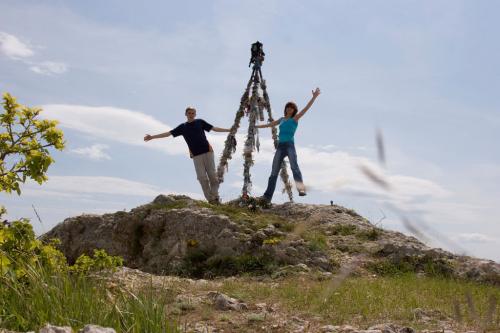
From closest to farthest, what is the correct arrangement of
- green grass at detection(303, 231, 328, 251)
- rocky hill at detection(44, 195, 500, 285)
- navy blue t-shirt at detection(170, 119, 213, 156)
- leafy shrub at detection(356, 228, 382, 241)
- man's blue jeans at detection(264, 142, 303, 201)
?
rocky hill at detection(44, 195, 500, 285)
green grass at detection(303, 231, 328, 251)
man's blue jeans at detection(264, 142, 303, 201)
leafy shrub at detection(356, 228, 382, 241)
navy blue t-shirt at detection(170, 119, 213, 156)

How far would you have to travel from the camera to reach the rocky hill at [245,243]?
1089 centimetres

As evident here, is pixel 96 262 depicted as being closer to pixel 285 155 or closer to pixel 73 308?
pixel 73 308

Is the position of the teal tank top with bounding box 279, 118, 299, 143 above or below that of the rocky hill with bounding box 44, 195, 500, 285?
above

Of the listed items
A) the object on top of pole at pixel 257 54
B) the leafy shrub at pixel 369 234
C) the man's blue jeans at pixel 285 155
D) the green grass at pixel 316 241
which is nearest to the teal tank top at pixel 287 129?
the man's blue jeans at pixel 285 155

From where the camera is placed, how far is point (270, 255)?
1080cm

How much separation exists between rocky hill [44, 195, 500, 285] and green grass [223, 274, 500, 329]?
2.85ft

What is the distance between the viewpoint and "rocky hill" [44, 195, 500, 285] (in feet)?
35.7

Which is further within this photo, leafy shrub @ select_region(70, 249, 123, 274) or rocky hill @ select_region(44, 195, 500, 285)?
rocky hill @ select_region(44, 195, 500, 285)

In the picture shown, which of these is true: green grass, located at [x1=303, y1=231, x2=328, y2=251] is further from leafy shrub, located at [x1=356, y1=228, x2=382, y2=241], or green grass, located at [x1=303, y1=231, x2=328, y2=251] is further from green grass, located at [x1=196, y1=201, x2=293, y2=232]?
leafy shrub, located at [x1=356, y1=228, x2=382, y2=241]

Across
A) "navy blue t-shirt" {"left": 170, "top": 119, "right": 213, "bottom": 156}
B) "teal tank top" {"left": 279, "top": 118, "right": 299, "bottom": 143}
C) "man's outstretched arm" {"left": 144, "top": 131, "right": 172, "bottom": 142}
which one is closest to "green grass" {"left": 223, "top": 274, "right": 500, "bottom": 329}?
"teal tank top" {"left": 279, "top": 118, "right": 299, "bottom": 143}

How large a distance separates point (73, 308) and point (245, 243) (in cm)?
695

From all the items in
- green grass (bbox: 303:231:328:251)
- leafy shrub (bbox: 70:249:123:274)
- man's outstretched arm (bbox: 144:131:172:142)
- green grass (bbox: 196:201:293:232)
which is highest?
man's outstretched arm (bbox: 144:131:172:142)

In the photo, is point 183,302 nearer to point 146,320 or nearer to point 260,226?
point 146,320

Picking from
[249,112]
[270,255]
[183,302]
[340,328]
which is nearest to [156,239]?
[270,255]
